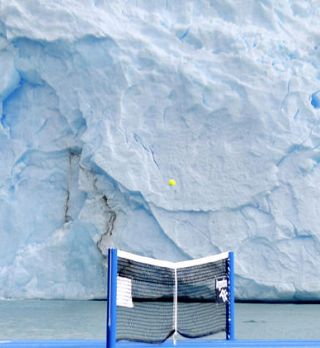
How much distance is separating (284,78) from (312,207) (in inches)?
80.7

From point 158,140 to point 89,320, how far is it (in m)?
3.46

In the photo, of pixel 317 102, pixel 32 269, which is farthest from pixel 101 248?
pixel 317 102

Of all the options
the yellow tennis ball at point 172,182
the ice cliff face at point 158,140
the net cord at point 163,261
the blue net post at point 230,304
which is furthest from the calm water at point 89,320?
the net cord at point 163,261

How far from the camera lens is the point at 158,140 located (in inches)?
393

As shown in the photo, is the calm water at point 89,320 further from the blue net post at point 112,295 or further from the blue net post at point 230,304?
the blue net post at point 112,295

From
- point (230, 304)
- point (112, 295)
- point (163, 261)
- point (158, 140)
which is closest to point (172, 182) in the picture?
point (158, 140)

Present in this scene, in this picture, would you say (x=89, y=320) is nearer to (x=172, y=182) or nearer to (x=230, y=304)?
(x=172, y=182)

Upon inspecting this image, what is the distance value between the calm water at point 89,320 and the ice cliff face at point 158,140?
18.7 inches

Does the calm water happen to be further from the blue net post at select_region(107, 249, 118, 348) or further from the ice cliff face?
the blue net post at select_region(107, 249, 118, 348)

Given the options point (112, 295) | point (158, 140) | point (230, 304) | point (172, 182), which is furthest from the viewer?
point (158, 140)

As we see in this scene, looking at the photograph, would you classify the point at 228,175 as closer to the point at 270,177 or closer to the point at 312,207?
the point at 270,177

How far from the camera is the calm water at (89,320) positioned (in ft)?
20.2

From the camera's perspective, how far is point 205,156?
990cm

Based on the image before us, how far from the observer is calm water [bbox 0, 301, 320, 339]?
20.2ft
